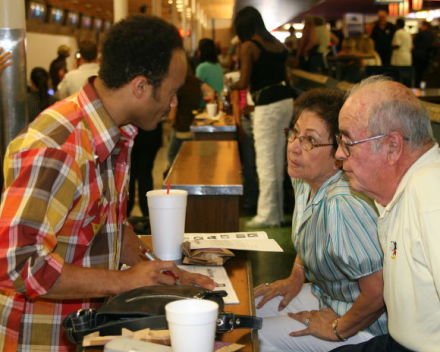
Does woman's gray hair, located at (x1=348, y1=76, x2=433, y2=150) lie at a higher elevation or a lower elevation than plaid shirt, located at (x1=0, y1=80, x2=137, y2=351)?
higher

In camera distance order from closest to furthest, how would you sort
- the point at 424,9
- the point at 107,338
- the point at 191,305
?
the point at 191,305
the point at 107,338
the point at 424,9

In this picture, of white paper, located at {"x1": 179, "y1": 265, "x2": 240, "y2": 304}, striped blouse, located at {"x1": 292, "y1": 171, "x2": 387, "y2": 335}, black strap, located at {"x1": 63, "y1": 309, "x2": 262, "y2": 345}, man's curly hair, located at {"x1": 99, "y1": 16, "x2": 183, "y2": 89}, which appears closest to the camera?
black strap, located at {"x1": 63, "y1": 309, "x2": 262, "y2": 345}

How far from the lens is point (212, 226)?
323 centimetres

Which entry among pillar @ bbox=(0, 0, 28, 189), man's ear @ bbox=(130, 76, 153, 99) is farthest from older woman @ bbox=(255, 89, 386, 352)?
pillar @ bbox=(0, 0, 28, 189)

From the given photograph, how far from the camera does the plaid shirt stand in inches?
63.5

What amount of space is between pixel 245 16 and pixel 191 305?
4.91 metres

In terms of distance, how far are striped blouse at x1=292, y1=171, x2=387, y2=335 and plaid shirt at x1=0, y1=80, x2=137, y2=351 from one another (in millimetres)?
705

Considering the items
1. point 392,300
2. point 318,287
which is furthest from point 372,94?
point 318,287

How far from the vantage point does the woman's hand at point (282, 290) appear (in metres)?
2.75

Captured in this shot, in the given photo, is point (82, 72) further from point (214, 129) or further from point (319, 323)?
point (319, 323)

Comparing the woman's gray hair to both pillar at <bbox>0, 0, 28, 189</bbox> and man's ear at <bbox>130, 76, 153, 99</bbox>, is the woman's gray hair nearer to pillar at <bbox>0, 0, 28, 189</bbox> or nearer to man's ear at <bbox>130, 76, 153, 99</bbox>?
man's ear at <bbox>130, 76, 153, 99</bbox>

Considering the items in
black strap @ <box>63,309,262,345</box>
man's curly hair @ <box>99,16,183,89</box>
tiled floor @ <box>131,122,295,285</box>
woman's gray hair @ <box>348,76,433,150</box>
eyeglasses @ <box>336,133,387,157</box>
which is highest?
man's curly hair @ <box>99,16,183,89</box>

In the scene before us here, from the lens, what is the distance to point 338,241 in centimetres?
222

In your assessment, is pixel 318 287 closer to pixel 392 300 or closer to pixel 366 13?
pixel 392 300
